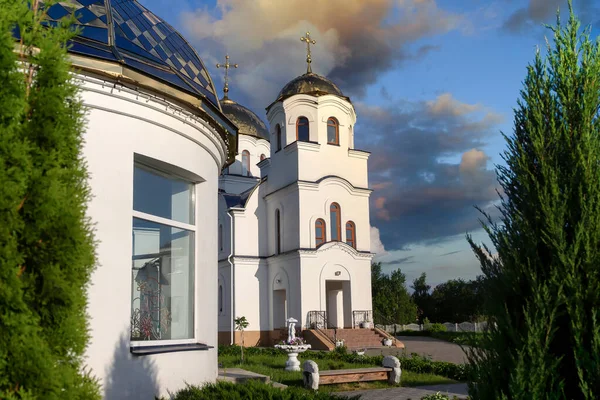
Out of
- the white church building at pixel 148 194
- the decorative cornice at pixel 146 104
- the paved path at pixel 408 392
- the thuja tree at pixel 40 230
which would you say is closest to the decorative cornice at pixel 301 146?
the paved path at pixel 408 392

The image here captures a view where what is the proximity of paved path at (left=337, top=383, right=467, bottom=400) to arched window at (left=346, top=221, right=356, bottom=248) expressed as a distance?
15308 millimetres

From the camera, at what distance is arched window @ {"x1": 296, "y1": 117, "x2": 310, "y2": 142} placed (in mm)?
28781

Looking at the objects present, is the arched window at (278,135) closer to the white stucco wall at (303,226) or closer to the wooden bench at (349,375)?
the white stucco wall at (303,226)

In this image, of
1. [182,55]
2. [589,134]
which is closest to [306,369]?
[182,55]

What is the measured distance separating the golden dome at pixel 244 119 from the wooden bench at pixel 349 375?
2502 cm

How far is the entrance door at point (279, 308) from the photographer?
28406 millimetres

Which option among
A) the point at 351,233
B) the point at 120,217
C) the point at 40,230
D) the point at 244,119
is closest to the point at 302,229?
the point at 351,233

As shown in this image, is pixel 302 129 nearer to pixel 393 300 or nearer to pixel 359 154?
pixel 359 154

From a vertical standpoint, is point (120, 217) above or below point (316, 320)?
above

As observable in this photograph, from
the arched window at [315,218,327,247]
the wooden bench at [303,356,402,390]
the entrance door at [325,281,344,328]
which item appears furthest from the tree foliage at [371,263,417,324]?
A: the wooden bench at [303,356,402,390]

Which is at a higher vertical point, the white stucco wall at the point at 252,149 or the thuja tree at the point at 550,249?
the white stucco wall at the point at 252,149

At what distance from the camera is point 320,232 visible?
2780 cm

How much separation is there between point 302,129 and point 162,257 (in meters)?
22.0

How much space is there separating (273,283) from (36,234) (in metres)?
25.5
